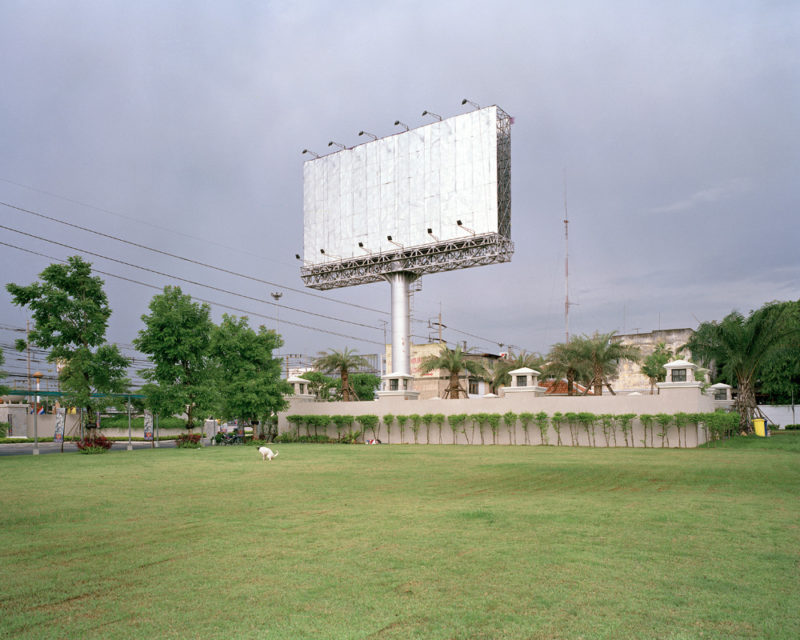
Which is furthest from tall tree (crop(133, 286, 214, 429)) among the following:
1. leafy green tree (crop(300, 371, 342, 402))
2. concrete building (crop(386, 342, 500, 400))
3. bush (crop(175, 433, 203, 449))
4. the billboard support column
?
concrete building (crop(386, 342, 500, 400))

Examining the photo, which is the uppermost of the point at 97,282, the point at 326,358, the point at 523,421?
the point at 97,282

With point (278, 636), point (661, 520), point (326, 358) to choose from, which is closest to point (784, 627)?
point (278, 636)

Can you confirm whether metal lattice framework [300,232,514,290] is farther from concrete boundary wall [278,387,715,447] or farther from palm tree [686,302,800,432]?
palm tree [686,302,800,432]

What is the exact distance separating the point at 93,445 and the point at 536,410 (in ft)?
70.8

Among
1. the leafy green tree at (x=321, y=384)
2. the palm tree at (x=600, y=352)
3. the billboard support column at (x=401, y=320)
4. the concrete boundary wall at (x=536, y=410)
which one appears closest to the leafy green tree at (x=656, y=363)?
the palm tree at (x=600, y=352)

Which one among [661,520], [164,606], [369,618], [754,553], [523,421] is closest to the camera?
[369,618]

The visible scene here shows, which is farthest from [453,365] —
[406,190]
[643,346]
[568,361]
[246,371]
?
[643,346]

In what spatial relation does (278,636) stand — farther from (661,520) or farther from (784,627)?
(661,520)

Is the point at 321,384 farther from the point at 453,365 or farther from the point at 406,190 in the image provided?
the point at 406,190

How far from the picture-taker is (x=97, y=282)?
30.8 meters

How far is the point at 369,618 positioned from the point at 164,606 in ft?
5.74

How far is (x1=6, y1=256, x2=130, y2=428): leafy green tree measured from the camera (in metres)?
29.2

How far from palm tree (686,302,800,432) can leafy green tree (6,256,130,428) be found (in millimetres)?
29464

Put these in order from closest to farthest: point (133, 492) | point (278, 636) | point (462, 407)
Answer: point (278, 636) → point (133, 492) → point (462, 407)
